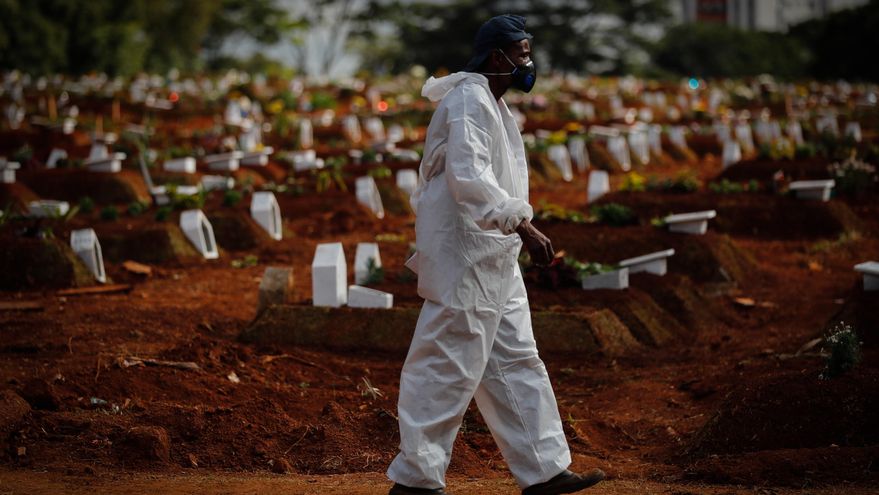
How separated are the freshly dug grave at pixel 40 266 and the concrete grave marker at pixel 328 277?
305 centimetres

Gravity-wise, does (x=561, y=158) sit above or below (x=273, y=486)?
below

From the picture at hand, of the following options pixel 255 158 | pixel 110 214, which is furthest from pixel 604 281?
pixel 255 158

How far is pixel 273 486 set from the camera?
6258 mm

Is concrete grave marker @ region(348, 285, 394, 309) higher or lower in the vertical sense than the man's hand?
lower

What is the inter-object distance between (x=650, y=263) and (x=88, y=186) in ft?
27.7

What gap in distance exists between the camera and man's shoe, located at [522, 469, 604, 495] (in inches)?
218

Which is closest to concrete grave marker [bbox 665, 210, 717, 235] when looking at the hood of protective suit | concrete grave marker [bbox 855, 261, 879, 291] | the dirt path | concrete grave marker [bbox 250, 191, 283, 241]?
concrete grave marker [bbox 855, 261, 879, 291]

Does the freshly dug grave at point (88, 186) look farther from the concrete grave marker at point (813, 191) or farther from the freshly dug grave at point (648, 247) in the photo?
the concrete grave marker at point (813, 191)

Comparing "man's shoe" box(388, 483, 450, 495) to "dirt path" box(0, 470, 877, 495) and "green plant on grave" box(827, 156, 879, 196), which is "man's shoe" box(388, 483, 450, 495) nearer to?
"dirt path" box(0, 470, 877, 495)

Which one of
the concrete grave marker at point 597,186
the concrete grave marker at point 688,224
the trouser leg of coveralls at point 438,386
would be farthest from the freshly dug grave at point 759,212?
the trouser leg of coveralls at point 438,386

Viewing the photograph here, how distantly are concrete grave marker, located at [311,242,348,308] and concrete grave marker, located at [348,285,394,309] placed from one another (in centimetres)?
11

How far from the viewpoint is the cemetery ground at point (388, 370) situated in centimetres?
653

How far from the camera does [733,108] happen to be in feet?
115

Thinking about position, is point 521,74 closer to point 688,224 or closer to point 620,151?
point 688,224
